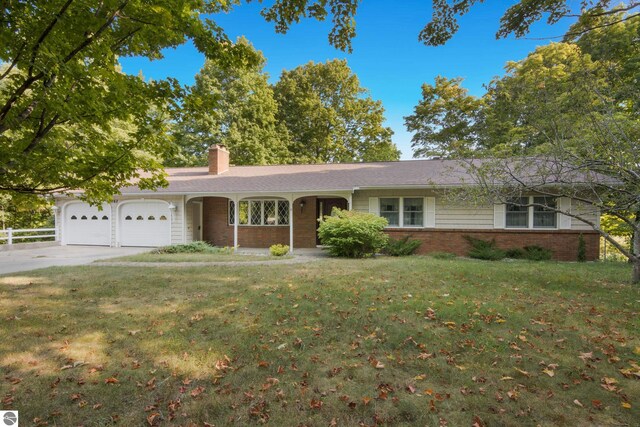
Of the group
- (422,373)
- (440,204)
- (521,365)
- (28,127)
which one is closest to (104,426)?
(422,373)

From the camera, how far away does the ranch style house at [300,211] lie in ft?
41.5

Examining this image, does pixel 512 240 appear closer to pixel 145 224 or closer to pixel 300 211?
pixel 300 211

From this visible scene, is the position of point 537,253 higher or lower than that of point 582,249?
lower

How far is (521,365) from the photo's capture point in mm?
3582

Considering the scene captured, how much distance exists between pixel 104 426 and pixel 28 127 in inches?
171

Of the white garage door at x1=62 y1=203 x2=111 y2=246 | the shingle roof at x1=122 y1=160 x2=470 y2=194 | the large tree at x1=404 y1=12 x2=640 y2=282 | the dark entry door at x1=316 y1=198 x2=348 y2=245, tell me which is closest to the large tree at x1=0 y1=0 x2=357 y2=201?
the large tree at x1=404 y1=12 x2=640 y2=282

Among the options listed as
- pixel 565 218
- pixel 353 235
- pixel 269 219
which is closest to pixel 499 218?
pixel 565 218

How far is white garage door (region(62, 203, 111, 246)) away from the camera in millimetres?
15820

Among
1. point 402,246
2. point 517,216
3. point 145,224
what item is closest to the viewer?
point 402,246

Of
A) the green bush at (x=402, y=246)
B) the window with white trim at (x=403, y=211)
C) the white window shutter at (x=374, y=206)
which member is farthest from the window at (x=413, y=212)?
the white window shutter at (x=374, y=206)

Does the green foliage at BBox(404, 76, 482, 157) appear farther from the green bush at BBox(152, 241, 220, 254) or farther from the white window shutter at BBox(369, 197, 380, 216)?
the green bush at BBox(152, 241, 220, 254)

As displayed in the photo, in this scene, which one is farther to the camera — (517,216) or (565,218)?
(517,216)

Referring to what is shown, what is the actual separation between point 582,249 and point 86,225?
2086cm

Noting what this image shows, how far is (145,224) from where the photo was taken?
50.9 ft
